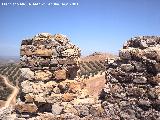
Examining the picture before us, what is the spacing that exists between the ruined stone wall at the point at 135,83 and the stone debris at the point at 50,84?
0.63m

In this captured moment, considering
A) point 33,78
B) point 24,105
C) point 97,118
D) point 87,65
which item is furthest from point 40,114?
point 87,65

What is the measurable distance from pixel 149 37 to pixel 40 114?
12.0 feet

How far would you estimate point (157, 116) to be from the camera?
7.33m

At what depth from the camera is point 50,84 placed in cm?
799

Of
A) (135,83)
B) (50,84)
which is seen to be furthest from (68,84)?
(135,83)

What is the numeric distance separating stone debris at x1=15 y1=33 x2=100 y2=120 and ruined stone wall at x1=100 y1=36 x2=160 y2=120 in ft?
2.07

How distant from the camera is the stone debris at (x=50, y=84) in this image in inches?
311

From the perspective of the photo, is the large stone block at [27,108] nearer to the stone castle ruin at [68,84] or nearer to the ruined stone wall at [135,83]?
the stone castle ruin at [68,84]

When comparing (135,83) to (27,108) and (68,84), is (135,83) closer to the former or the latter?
(68,84)

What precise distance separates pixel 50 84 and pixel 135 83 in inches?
89.1

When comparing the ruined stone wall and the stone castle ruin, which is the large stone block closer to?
the stone castle ruin

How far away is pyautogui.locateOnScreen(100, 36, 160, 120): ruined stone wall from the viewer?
7535 mm

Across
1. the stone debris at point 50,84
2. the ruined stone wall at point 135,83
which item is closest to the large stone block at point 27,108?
the stone debris at point 50,84

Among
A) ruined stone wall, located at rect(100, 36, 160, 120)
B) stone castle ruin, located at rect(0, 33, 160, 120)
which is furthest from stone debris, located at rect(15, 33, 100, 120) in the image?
ruined stone wall, located at rect(100, 36, 160, 120)
